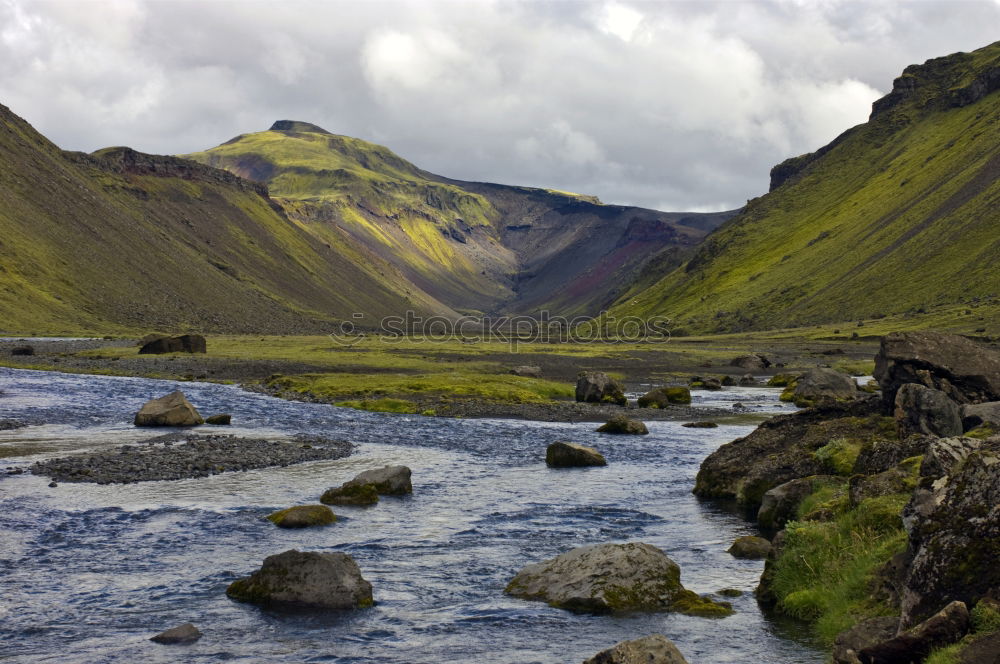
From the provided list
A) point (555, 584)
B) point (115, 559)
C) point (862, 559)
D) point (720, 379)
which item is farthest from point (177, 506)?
point (720, 379)

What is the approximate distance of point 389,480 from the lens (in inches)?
1438

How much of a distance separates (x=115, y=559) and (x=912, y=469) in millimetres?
23996

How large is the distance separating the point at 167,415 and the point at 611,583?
4147cm

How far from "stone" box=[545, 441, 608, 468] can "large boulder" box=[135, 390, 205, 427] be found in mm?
26302

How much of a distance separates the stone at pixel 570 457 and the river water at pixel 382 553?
958 mm

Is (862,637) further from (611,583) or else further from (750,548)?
(750,548)

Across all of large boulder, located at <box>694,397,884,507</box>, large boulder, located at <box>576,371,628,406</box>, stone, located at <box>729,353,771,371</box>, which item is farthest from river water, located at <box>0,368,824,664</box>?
stone, located at <box>729,353,771,371</box>

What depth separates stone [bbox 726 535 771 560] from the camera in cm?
2752

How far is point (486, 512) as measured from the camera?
33.8 meters

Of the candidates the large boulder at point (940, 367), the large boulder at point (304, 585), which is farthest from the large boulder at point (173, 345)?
the large boulder at point (304, 585)

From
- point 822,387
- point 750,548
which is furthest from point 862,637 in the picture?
point 822,387

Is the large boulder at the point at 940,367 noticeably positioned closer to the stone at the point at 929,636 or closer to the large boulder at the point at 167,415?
the stone at the point at 929,636

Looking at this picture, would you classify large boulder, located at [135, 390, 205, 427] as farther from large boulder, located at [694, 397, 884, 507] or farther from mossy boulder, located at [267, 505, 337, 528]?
large boulder, located at [694, 397, 884, 507]

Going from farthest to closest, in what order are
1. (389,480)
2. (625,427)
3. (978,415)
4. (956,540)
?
1. (625,427)
2. (389,480)
3. (978,415)
4. (956,540)
